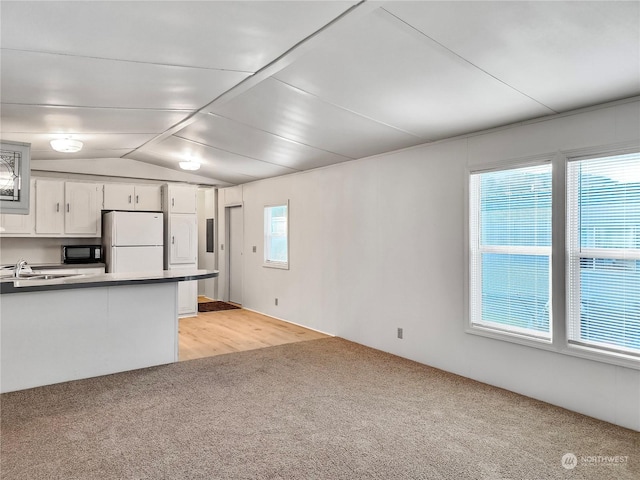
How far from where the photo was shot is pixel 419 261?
4465mm

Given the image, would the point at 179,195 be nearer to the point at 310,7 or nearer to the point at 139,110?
the point at 139,110

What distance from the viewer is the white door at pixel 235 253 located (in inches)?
313

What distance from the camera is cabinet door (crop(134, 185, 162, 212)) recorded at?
686cm

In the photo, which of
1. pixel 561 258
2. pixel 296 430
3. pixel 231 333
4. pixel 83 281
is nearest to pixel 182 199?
pixel 231 333

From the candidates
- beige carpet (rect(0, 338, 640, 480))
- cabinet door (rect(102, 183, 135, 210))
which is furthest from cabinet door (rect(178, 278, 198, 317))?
beige carpet (rect(0, 338, 640, 480))

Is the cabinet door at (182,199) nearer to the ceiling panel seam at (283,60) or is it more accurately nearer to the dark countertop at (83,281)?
the dark countertop at (83,281)

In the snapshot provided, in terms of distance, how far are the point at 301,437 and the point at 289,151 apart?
11.0 ft

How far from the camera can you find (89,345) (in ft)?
13.2

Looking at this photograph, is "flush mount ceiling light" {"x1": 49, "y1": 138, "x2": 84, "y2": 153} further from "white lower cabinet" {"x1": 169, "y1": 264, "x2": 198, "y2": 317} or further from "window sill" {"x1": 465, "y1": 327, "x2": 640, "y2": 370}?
"window sill" {"x1": 465, "y1": 327, "x2": 640, "y2": 370}

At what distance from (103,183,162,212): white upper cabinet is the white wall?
1900 mm

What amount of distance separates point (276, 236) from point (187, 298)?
5.84ft

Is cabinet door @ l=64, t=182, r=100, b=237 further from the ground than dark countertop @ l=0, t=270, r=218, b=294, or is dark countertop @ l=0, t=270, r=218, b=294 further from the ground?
cabinet door @ l=64, t=182, r=100, b=237

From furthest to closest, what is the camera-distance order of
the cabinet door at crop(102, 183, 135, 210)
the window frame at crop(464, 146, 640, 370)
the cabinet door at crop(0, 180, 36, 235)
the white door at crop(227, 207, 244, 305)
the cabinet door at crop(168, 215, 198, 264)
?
the white door at crop(227, 207, 244, 305) → the cabinet door at crop(168, 215, 198, 264) → the cabinet door at crop(102, 183, 135, 210) → the cabinet door at crop(0, 180, 36, 235) → the window frame at crop(464, 146, 640, 370)

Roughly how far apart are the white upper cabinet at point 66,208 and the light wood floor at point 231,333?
6.71 feet
